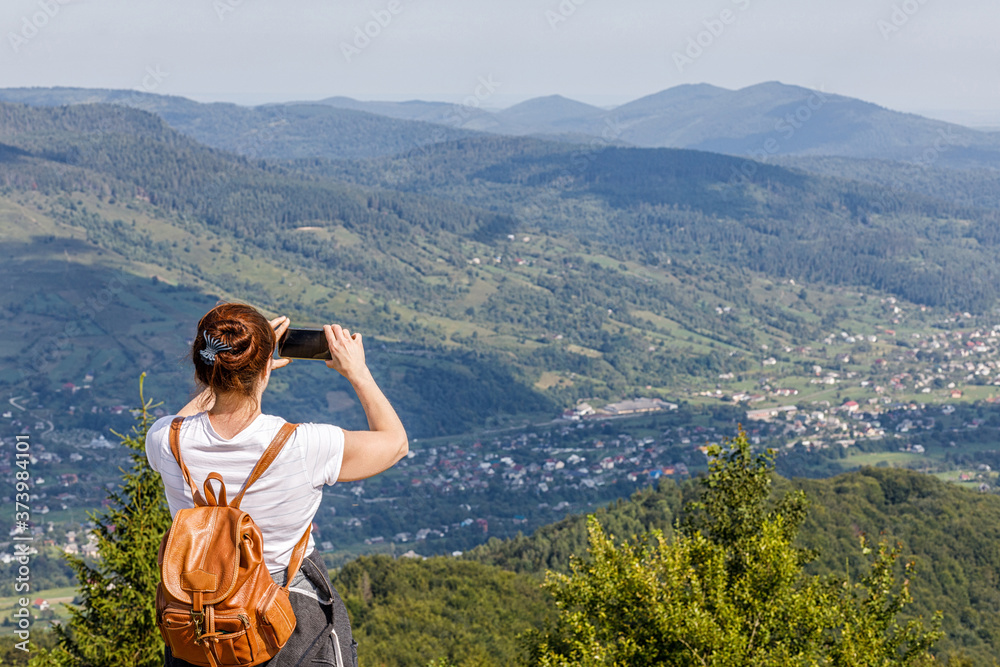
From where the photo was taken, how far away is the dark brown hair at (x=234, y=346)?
9.68 feet

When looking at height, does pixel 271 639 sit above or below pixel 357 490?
above

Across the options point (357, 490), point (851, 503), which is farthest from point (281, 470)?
point (357, 490)

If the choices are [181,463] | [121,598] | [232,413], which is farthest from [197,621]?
[121,598]

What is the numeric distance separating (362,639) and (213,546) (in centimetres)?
4026

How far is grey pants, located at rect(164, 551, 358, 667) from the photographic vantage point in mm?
3211

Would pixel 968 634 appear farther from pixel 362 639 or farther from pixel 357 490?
pixel 357 490

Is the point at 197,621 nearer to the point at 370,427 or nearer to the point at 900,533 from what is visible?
the point at 370,427

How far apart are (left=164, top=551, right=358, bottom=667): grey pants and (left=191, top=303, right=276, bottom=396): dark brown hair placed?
825 millimetres

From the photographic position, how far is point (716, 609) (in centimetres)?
991

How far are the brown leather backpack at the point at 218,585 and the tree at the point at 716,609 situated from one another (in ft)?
22.9

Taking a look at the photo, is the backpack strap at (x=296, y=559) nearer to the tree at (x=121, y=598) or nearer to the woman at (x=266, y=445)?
the woman at (x=266, y=445)

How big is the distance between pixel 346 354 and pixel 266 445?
0.48m

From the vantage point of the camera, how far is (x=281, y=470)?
9.96 feet

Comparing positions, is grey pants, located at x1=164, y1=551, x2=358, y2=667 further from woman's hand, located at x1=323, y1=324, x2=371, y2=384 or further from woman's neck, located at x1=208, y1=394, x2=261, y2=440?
woman's hand, located at x1=323, y1=324, x2=371, y2=384
